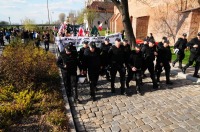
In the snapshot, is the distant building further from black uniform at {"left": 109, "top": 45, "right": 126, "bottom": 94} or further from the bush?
black uniform at {"left": 109, "top": 45, "right": 126, "bottom": 94}

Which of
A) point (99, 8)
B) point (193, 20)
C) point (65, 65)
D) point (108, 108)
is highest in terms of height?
point (99, 8)

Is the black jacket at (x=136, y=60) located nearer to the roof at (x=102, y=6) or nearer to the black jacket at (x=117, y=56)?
the black jacket at (x=117, y=56)

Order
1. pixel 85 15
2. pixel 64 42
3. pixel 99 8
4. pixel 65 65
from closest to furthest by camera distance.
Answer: pixel 65 65
pixel 64 42
pixel 85 15
pixel 99 8

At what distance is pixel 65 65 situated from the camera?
22.8ft

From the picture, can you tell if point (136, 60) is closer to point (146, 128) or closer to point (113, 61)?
point (113, 61)

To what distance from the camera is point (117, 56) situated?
7.46 meters

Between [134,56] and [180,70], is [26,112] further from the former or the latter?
[180,70]

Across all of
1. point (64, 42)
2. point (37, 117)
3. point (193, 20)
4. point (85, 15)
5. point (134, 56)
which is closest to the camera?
point (37, 117)

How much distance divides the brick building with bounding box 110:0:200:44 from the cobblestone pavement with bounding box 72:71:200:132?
1108cm

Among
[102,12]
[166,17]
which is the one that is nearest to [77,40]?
[166,17]

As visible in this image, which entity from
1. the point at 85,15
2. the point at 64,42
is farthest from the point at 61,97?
the point at 85,15

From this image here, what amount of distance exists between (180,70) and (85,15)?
52616mm

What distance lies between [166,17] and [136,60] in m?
16.1

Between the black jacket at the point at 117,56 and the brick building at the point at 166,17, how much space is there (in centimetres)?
1244
